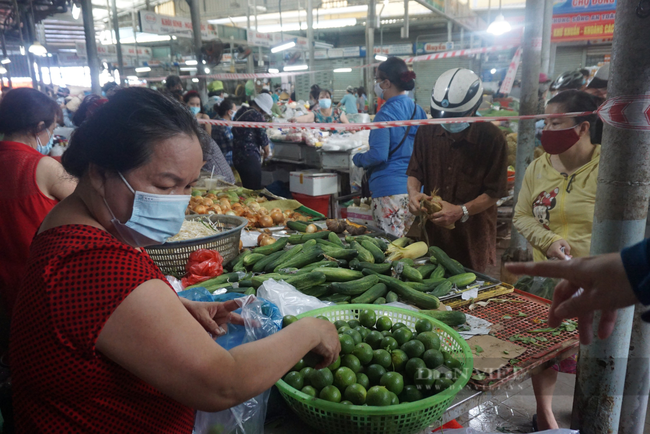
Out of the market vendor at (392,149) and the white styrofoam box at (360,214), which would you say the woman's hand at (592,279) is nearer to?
the market vendor at (392,149)

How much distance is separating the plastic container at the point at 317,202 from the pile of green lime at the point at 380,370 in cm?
538

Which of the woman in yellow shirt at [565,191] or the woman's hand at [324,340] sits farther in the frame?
the woman in yellow shirt at [565,191]

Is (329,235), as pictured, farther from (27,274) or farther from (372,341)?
(27,274)

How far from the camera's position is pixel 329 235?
3.42 metres

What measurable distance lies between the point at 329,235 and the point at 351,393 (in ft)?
6.68

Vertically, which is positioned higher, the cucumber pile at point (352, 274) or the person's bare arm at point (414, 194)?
the person's bare arm at point (414, 194)

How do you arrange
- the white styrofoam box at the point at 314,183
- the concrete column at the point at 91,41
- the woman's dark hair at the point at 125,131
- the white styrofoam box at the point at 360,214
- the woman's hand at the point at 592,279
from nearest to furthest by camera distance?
the woman's hand at the point at 592,279 → the woman's dark hair at the point at 125,131 → the white styrofoam box at the point at 360,214 → the white styrofoam box at the point at 314,183 → the concrete column at the point at 91,41

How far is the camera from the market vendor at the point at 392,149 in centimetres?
446

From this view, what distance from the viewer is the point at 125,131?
3.83 ft

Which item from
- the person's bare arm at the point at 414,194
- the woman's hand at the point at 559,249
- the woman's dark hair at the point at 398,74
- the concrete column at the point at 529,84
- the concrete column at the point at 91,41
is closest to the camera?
the woman's hand at the point at 559,249

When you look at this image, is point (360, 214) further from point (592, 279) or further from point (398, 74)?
point (592, 279)

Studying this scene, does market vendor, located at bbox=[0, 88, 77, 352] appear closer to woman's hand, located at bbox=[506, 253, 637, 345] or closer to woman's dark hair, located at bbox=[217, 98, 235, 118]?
woman's hand, located at bbox=[506, 253, 637, 345]

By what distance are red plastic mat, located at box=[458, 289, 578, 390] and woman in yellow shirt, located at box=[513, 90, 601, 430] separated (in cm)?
46

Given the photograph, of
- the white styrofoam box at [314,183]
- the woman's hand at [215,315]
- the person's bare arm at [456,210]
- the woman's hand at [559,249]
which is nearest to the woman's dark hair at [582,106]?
the woman's hand at [559,249]
